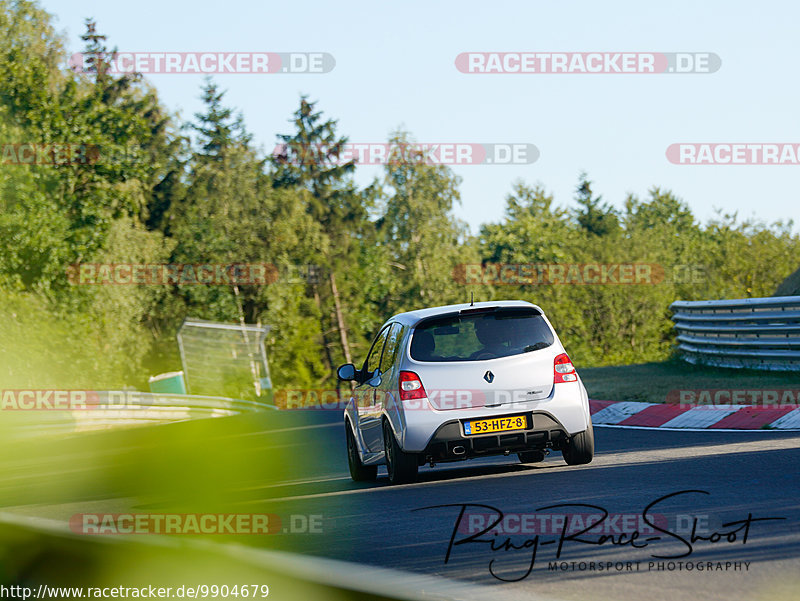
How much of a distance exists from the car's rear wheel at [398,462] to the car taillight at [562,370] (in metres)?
1.47

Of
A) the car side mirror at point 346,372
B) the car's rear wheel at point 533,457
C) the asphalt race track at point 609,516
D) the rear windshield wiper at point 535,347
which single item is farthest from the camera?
the car's rear wheel at point 533,457

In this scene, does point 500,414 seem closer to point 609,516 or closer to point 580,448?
point 580,448

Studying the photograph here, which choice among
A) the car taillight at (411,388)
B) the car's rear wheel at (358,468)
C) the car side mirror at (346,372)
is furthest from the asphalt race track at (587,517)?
the car side mirror at (346,372)

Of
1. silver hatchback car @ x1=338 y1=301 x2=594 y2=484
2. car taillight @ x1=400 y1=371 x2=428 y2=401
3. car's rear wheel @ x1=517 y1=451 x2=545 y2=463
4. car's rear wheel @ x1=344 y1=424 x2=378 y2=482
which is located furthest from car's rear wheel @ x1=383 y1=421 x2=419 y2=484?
car's rear wheel @ x1=517 y1=451 x2=545 y2=463

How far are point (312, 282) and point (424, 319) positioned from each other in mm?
64127

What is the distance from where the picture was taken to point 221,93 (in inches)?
2992

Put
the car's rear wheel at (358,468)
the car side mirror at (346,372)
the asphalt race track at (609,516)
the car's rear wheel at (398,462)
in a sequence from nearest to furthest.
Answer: the asphalt race track at (609,516) → the car's rear wheel at (398,462) → the car side mirror at (346,372) → the car's rear wheel at (358,468)

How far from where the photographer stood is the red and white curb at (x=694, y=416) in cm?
1305

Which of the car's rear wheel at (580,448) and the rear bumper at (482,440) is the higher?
the rear bumper at (482,440)

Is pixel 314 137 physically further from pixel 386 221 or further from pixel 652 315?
pixel 652 315

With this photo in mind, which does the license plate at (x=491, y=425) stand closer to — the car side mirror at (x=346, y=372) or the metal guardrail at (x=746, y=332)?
the car side mirror at (x=346, y=372)

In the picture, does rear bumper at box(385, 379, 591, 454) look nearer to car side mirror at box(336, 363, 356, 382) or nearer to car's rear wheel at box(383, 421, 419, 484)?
car's rear wheel at box(383, 421, 419, 484)

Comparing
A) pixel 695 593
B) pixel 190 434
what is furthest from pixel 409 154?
pixel 695 593

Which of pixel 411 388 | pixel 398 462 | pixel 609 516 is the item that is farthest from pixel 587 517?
pixel 398 462
